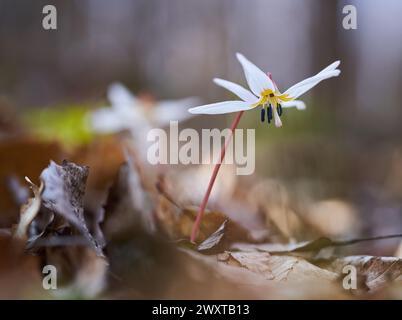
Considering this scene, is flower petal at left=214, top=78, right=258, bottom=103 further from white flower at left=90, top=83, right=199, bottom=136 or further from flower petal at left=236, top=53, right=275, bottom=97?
white flower at left=90, top=83, right=199, bottom=136

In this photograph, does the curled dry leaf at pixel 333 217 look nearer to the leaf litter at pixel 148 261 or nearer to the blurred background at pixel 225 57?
the leaf litter at pixel 148 261

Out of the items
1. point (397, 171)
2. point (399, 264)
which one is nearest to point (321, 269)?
point (399, 264)

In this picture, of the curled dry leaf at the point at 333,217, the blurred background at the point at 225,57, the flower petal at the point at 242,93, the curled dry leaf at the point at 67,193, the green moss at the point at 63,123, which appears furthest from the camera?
the blurred background at the point at 225,57

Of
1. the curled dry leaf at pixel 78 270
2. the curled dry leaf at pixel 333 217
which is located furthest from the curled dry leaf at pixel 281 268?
the curled dry leaf at pixel 333 217

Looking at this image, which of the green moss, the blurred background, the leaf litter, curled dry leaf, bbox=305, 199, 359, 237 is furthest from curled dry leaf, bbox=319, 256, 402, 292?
the blurred background

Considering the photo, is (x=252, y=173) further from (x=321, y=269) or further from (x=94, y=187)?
(x=321, y=269)

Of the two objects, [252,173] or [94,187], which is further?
[252,173]
